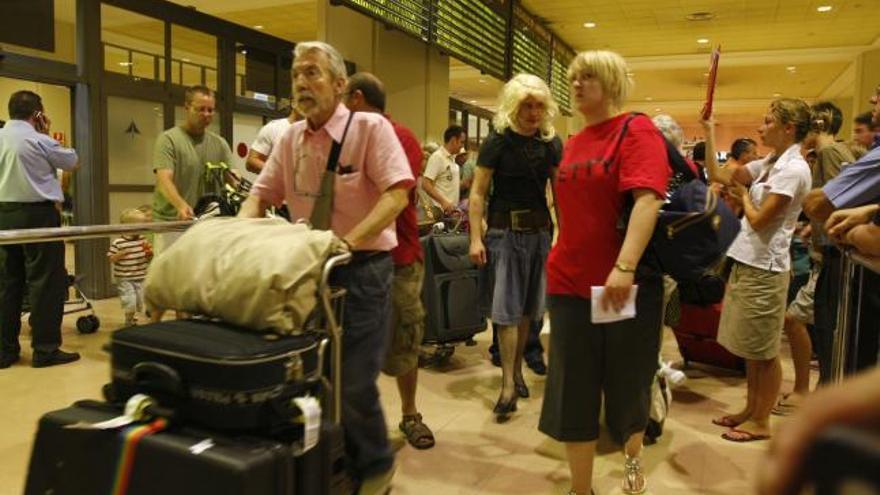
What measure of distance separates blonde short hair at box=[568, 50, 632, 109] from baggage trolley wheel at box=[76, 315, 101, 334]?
3996mm

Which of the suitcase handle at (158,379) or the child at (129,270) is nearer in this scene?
the suitcase handle at (158,379)

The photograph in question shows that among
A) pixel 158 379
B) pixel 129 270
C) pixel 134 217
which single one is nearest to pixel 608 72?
pixel 158 379

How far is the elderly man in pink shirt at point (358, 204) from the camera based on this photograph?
79.7 inches

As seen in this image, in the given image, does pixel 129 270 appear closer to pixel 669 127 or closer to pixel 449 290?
pixel 449 290

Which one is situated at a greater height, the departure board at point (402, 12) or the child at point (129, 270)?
the departure board at point (402, 12)

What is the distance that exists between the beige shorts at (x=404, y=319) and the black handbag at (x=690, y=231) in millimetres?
905

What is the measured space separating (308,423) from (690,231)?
49.0 inches

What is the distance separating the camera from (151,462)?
140cm

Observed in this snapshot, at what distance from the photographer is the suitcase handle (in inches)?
57.7

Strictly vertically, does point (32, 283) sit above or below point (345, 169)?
below

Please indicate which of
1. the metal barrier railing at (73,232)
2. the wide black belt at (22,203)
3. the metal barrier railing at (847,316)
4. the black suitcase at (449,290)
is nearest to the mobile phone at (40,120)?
the wide black belt at (22,203)

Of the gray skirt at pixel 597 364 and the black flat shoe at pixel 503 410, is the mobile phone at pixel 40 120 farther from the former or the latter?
the gray skirt at pixel 597 364

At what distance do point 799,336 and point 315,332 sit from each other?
9.29 ft

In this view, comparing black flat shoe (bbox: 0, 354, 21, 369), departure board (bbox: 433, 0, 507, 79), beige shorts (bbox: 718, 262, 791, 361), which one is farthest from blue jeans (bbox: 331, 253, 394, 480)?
departure board (bbox: 433, 0, 507, 79)
